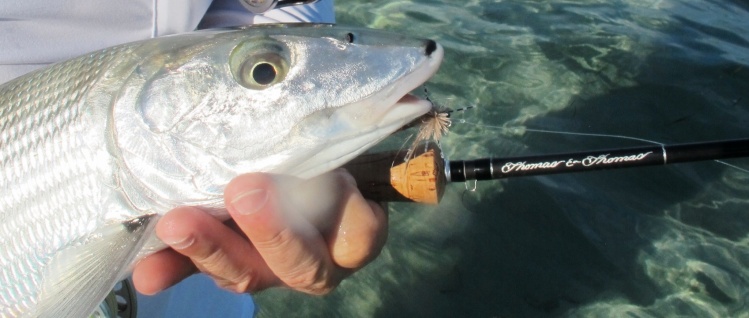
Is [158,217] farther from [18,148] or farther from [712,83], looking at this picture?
[712,83]

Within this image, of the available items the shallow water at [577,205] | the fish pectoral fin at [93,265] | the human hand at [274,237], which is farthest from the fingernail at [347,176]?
the shallow water at [577,205]

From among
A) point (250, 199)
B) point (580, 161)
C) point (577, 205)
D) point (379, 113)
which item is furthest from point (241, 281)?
point (577, 205)

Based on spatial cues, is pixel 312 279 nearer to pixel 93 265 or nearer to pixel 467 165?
pixel 93 265

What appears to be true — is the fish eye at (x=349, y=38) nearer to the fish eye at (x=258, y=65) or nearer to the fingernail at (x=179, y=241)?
the fish eye at (x=258, y=65)

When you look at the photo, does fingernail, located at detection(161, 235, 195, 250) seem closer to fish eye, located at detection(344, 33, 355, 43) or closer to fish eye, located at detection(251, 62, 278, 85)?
fish eye, located at detection(251, 62, 278, 85)

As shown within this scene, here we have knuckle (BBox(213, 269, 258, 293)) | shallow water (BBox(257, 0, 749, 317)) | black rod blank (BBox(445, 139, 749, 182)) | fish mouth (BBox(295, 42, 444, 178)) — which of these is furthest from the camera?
shallow water (BBox(257, 0, 749, 317))

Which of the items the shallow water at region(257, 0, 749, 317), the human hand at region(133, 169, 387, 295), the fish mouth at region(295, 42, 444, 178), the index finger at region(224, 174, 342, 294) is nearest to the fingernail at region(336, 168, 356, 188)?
the human hand at region(133, 169, 387, 295)
